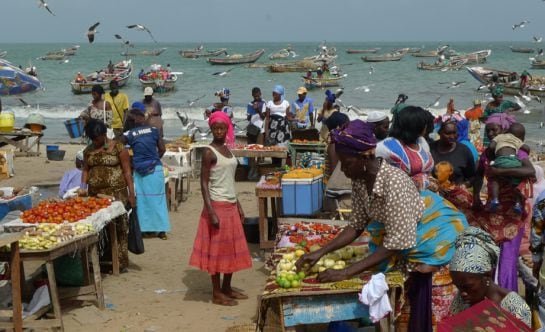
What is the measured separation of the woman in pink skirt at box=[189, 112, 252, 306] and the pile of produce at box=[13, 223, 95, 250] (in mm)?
1108

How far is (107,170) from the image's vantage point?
7.93 m

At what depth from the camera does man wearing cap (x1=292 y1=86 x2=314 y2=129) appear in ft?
47.7

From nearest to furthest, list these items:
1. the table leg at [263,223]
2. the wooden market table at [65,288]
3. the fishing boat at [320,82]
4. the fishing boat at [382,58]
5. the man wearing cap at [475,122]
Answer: the wooden market table at [65,288], the table leg at [263,223], the man wearing cap at [475,122], the fishing boat at [320,82], the fishing boat at [382,58]

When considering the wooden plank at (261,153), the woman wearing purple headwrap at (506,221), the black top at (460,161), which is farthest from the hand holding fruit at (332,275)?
the wooden plank at (261,153)

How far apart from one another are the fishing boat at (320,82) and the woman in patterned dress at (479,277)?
40.3 m

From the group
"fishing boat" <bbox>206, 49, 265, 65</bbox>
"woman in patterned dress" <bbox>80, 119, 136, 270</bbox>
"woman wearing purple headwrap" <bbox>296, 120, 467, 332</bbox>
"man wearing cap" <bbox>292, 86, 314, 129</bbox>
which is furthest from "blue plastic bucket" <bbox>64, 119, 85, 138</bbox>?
"fishing boat" <bbox>206, 49, 265, 65</bbox>

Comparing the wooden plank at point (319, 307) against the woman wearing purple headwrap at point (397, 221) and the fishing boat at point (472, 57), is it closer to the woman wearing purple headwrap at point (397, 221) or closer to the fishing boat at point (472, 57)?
A: the woman wearing purple headwrap at point (397, 221)

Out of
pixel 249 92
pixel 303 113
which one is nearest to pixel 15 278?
pixel 303 113

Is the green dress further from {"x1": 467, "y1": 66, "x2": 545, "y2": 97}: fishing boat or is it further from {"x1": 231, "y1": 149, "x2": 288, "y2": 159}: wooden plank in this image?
{"x1": 467, "y1": 66, "x2": 545, "y2": 97}: fishing boat

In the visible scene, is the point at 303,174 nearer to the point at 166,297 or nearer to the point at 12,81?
the point at 166,297

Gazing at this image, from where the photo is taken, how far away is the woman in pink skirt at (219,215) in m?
6.81

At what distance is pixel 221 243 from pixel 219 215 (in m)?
0.28

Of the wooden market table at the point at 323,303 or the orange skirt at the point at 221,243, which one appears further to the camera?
the orange skirt at the point at 221,243

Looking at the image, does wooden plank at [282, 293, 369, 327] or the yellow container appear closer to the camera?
wooden plank at [282, 293, 369, 327]
